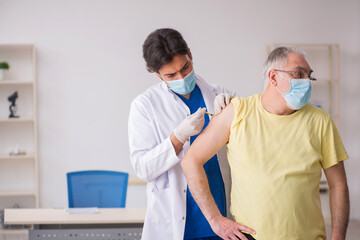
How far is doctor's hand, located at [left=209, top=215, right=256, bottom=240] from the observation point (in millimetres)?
1422

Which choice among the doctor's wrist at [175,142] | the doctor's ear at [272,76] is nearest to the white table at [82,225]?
the doctor's wrist at [175,142]

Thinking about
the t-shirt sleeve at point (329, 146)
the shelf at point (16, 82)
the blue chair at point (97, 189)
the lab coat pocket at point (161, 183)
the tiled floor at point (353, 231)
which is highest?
the shelf at point (16, 82)

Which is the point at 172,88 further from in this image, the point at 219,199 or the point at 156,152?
the point at 219,199

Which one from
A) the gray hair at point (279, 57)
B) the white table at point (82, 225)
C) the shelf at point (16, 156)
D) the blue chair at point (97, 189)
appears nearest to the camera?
the gray hair at point (279, 57)

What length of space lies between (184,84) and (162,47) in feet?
0.57

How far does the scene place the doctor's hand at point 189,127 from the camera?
157 centimetres

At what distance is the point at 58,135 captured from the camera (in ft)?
15.1

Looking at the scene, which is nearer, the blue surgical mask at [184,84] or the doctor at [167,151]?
the doctor at [167,151]

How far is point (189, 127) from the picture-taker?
1.56 meters

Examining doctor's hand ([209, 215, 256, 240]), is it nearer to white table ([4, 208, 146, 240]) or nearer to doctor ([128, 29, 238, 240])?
doctor ([128, 29, 238, 240])

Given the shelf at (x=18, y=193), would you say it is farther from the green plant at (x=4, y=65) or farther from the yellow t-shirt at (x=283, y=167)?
the yellow t-shirt at (x=283, y=167)

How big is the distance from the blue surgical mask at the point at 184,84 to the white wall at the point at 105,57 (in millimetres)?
2902

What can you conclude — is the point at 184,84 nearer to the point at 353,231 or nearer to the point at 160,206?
the point at 160,206

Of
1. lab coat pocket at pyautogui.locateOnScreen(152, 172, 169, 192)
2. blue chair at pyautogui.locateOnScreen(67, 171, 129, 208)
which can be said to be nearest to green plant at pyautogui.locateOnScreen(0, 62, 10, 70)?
blue chair at pyautogui.locateOnScreen(67, 171, 129, 208)
